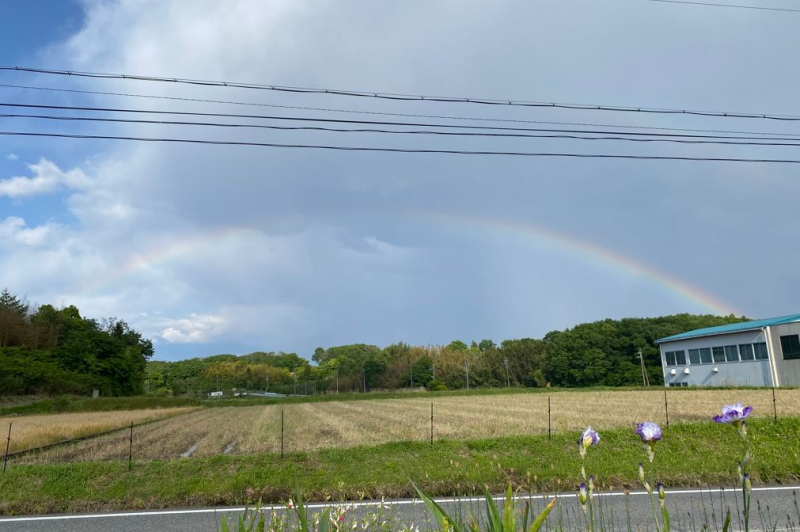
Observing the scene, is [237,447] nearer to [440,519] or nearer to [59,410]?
→ [440,519]

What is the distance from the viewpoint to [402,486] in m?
8.79

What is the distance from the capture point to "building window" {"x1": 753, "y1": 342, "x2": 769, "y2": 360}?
1850 inches

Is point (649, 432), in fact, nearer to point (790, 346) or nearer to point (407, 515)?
point (407, 515)

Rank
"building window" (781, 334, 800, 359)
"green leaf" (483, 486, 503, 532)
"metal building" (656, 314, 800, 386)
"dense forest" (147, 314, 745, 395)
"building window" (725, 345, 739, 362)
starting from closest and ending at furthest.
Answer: "green leaf" (483, 486, 503, 532), "building window" (781, 334, 800, 359), "metal building" (656, 314, 800, 386), "building window" (725, 345, 739, 362), "dense forest" (147, 314, 745, 395)

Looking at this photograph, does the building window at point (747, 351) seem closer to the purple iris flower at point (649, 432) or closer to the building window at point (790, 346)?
the building window at point (790, 346)

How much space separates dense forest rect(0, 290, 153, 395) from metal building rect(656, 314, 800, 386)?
68975 mm

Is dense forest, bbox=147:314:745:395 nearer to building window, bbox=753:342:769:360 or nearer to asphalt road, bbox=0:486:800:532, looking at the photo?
building window, bbox=753:342:769:360

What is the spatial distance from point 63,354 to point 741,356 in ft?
267

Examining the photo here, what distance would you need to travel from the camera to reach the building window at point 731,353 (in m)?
50.0

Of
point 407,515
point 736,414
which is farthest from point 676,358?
point 736,414

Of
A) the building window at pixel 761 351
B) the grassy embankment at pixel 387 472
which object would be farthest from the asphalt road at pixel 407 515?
the building window at pixel 761 351

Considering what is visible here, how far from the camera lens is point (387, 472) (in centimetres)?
962

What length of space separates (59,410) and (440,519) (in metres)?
58.3

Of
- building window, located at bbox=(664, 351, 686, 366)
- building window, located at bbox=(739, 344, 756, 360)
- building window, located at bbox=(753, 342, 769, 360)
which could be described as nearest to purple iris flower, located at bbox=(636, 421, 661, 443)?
building window, located at bbox=(753, 342, 769, 360)
